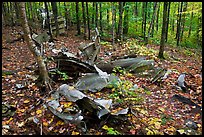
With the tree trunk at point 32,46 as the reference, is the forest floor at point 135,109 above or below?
below

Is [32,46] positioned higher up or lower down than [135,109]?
higher up

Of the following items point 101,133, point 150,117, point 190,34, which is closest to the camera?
point 101,133

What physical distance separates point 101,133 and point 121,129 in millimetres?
558

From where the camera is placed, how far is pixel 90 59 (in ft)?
31.7

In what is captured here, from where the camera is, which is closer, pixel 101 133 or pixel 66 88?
pixel 101 133

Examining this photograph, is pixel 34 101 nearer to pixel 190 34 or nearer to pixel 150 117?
pixel 150 117

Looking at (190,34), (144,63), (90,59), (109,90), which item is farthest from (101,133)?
(190,34)

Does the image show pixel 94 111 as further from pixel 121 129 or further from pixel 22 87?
pixel 22 87

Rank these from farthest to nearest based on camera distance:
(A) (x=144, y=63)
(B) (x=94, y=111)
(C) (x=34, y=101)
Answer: (A) (x=144, y=63) < (C) (x=34, y=101) < (B) (x=94, y=111)

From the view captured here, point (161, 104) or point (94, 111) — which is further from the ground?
point (94, 111)

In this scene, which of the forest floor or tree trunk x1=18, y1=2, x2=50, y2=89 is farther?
tree trunk x1=18, y1=2, x2=50, y2=89

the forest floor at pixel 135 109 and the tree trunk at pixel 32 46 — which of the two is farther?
the tree trunk at pixel 32 46

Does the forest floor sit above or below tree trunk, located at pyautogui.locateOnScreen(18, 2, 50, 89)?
below

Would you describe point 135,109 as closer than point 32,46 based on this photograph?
Yes
